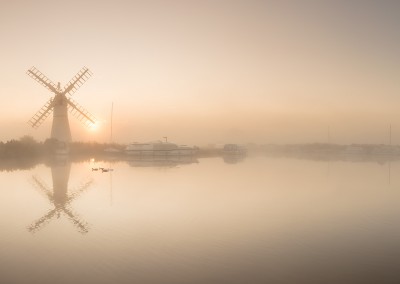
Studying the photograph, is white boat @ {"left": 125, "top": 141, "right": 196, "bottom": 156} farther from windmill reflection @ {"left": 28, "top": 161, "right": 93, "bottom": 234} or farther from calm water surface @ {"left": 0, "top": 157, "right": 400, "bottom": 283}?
calm water surface @ {"left": 0, "top": 157, "right": 400, "bottom": 283}

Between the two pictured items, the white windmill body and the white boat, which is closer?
the white windmill body

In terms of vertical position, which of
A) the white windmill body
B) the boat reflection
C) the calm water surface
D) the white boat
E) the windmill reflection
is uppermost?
the white windmill body

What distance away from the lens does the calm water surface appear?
9.35 metres

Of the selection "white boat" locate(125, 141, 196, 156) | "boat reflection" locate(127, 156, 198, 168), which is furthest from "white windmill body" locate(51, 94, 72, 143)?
"white boat" locate(125, 141, 196, 156)

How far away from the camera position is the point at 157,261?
404 inches

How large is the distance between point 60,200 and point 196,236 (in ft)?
35.4

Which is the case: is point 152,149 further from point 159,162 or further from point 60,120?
point 60,120

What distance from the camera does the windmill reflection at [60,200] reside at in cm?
1480

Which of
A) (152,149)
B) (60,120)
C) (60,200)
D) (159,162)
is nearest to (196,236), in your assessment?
(60,200)

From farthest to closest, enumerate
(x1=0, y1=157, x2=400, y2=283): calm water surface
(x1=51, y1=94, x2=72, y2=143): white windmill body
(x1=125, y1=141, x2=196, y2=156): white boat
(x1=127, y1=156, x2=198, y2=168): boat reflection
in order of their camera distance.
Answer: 1. (x1=125, y1=141, x2=196, y2=156): white boat
2. (x1=51, y1=94, x2=72, y2=143): white windmill body
3. (x1=127, y1=156, x2=198, y2=168): boat reflection
4. (x1=0, y1=157, x2=400, y2=283): calm water surface

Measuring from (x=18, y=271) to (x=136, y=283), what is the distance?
132 inches

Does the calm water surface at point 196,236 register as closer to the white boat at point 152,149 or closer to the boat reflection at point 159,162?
the boat reflection at point 159,162

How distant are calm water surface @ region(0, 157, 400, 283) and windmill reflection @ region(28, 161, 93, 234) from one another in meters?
0.06

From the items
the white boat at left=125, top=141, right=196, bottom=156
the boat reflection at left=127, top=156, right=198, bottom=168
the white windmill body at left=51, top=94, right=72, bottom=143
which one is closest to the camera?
the boat reflection at left=127, top=156, right=198, bottom=168
